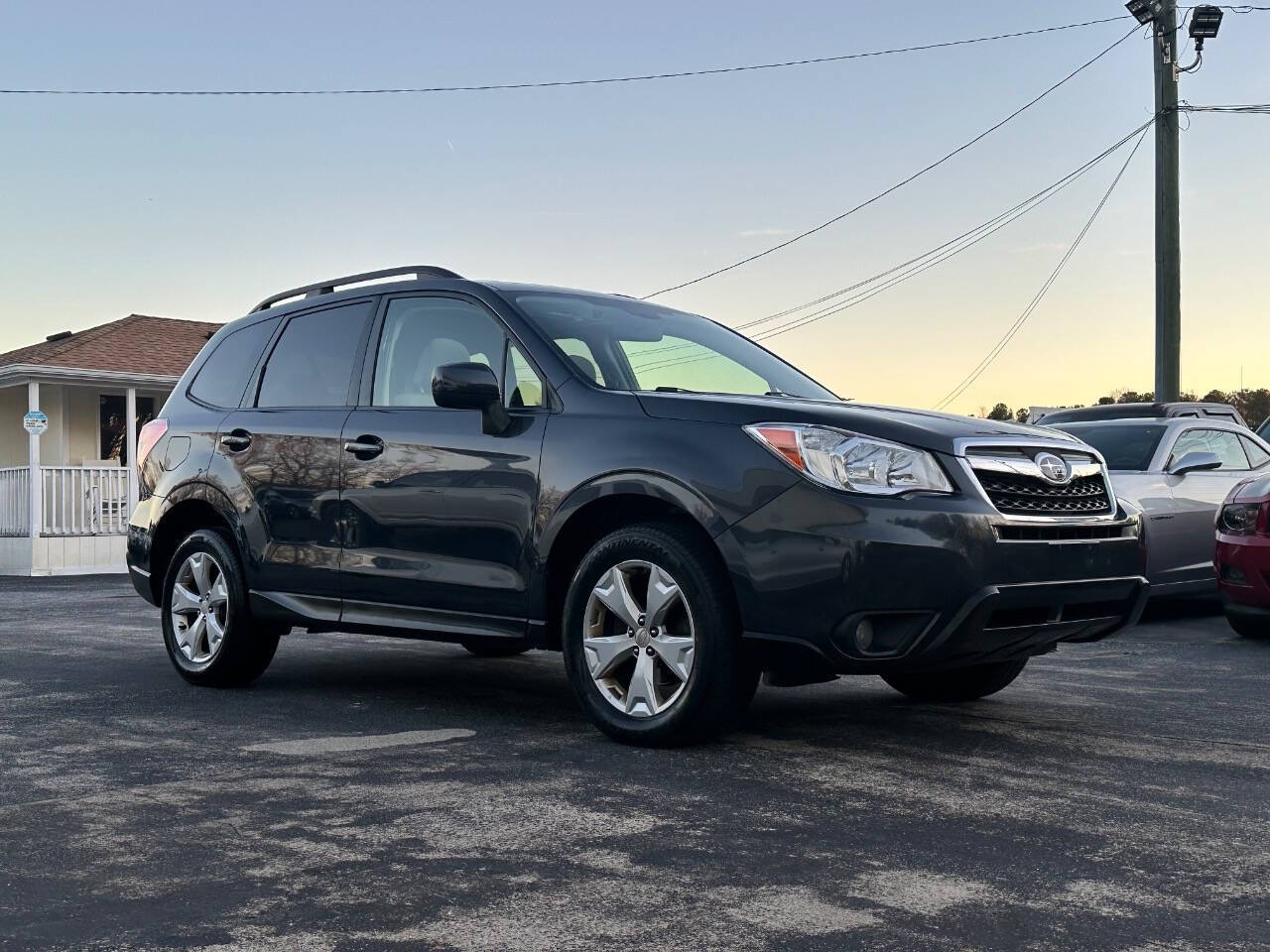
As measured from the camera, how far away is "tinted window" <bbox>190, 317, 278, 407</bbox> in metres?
7.44

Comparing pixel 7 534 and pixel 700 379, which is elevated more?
pixel 700 379

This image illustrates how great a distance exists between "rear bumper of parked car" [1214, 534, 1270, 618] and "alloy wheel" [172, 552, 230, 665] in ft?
20.8

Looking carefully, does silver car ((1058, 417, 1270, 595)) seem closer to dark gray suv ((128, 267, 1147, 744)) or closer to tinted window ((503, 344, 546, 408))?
dark gray suv ((128, 267, 1147, 744))

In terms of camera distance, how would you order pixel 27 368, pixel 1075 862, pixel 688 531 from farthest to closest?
1. pixel 27 368
2. pixel 688 531
3. pixel 1075 862

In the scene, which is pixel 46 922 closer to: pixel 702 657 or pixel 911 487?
pixel 702 657

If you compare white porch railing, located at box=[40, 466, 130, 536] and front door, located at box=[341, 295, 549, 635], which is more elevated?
front door, located at box=[341, 295, 549, 635]

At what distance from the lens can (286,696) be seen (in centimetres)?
699

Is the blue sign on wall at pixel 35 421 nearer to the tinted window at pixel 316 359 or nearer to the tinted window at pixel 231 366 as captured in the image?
the tinted window at pixel 231 366

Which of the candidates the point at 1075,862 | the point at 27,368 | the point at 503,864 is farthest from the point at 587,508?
the point at 27,368

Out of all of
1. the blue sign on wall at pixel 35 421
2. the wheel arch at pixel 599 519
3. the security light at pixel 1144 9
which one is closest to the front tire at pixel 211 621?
the wheel arch at pixel 599 519

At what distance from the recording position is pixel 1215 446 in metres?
11.9

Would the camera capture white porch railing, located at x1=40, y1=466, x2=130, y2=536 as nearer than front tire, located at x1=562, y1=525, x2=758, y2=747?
No

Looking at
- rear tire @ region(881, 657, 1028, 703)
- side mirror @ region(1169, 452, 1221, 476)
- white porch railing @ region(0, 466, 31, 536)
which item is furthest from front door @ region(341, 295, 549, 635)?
white porch railing @ region(0, 466, 31, 536)

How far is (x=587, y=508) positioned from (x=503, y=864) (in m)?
2.05
